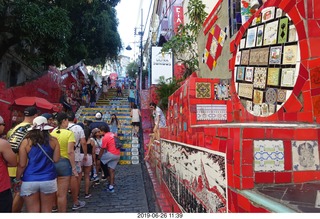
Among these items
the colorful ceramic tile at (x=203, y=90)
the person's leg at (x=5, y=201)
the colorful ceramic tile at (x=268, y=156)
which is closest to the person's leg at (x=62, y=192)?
the person's leg at (x=5, y=201)

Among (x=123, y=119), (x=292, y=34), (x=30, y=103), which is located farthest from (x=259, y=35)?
(x=123, y=119)

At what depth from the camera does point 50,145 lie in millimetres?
3707

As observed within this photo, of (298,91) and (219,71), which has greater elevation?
(219,71)

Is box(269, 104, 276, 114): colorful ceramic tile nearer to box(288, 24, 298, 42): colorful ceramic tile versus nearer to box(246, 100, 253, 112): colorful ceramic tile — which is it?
box(246, 100, 253, 112): colorful ceramic tile

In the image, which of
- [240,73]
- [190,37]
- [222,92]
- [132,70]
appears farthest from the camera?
[132,70]

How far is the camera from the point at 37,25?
9.49m

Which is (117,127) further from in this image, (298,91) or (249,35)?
(298,91)

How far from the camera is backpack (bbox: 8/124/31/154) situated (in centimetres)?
354

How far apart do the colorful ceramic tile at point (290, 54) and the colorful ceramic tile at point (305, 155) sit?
1.06 m

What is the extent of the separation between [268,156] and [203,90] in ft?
7.04

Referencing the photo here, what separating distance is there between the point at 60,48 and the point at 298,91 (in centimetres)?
996

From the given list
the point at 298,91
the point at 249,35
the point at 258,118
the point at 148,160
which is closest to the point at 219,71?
the point at 249,35

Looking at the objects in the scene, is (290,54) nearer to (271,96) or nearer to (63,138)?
(271,96)

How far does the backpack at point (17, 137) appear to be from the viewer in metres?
3.54
